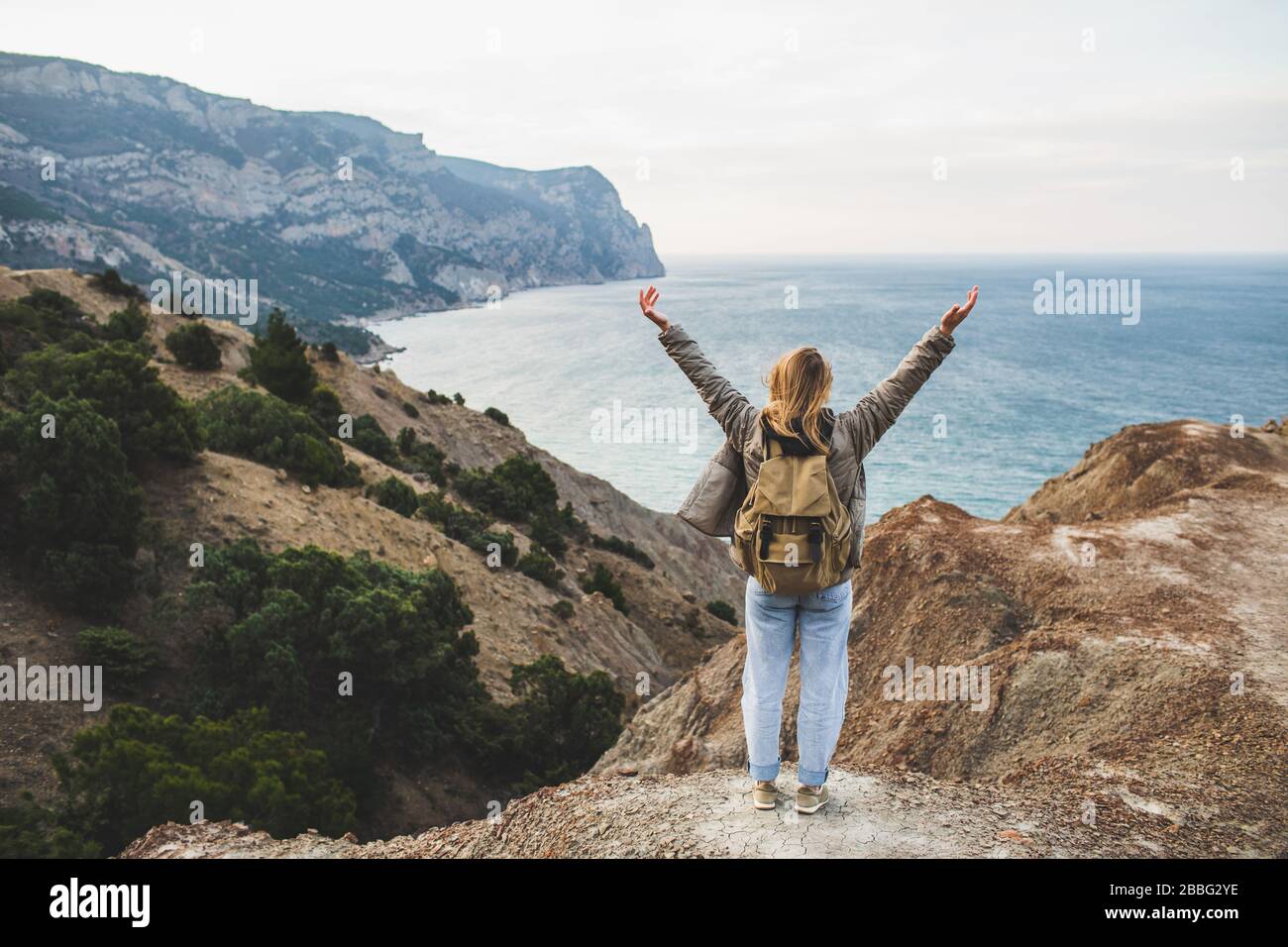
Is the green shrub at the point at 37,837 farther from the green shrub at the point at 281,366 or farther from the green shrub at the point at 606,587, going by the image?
the green shrub at the point at 281,366

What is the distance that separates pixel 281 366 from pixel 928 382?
11981 centimetres

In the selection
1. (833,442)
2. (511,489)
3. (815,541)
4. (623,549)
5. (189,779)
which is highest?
(833,442)

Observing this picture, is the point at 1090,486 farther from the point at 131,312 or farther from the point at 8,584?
the point at 131,312

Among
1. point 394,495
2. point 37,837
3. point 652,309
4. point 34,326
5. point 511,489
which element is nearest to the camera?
point 652,309

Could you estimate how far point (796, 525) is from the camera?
5270mm

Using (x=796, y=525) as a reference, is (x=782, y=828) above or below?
below

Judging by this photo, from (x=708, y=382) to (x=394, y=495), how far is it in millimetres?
29897

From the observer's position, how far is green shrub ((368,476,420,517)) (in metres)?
33.1

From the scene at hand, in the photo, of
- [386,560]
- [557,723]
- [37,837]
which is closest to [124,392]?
[386,560]

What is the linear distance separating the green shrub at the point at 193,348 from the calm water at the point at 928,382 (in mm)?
47955

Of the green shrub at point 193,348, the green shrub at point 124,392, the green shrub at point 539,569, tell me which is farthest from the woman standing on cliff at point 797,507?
the green shrub at point 193,348

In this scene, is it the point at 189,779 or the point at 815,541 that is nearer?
the point at 815,541

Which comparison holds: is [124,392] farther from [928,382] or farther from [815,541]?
[928,382]

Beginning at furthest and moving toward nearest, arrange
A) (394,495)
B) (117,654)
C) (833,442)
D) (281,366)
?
(281,366)
(394,495)
(117,654)
(833,442)
